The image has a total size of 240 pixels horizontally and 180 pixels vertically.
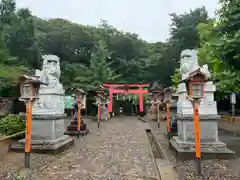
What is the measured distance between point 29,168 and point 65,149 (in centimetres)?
248

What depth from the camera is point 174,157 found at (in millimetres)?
6766

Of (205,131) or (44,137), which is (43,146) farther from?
(205,131)

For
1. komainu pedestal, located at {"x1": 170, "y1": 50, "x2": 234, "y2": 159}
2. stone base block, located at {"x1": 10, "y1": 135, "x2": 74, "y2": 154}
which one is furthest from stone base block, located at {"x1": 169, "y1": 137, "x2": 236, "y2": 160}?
stone base block, located at {"x1": 10, "y1": 135, "x2": 74, "y2": 154}

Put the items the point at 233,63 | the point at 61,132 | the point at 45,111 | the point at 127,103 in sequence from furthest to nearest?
the point at 127,103
the point at 61,132
the point at 45,111
the point at 233,63

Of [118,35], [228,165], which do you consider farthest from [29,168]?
[118,35]

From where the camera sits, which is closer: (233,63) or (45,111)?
(233,63)

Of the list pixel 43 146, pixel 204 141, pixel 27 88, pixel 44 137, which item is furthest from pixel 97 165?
pixel 204 141

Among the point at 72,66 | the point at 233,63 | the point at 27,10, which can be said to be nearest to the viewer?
the point at 233,63

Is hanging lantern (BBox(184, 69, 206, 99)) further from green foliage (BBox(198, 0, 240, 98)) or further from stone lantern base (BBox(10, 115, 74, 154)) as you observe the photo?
stone lantern base (BBox(10, 115, 74, 154))

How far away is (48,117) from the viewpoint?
24.5 feet

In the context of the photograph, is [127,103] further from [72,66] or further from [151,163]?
[151,163]

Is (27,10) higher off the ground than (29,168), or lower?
higher

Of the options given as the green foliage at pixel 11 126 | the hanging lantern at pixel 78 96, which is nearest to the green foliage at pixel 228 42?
the hanging lantern at pixel 78 96

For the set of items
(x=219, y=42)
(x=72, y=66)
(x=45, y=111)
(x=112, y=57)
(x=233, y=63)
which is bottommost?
(x=45, y=111)
